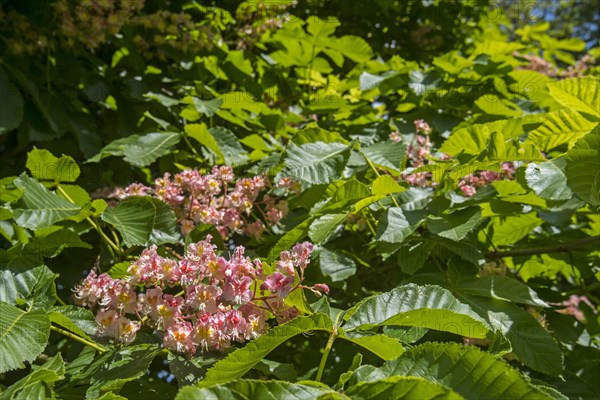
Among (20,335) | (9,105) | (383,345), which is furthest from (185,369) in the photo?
(9,105)

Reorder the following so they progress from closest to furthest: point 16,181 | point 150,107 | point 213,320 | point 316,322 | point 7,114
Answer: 1. point 316,322
2. point 213,320
3. point 16,181
4. point 7,114
5. point 150,107

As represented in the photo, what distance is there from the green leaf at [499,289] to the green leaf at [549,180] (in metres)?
0.22

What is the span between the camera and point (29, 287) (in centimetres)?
131

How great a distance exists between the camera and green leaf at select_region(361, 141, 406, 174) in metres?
1.65

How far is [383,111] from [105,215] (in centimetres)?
142

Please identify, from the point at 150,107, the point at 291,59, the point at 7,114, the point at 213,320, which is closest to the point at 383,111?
the point at 291,59

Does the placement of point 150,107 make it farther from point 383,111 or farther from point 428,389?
point 428,389

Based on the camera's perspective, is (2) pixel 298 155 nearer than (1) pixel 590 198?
No

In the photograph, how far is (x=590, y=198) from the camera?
4.08 feet

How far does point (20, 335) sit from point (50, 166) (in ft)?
2.05

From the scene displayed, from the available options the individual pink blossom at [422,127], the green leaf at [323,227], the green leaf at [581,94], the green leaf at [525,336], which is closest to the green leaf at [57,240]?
the green leaf at [323,227]

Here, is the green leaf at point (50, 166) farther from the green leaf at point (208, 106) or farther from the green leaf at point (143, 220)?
the green leaf at point (208, 106)

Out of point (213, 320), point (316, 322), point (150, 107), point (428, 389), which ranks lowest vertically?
point (150, 107)

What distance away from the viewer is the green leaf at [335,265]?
1560mm
